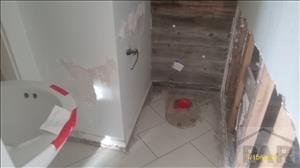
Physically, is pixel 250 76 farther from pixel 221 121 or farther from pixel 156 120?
pixel 156 120

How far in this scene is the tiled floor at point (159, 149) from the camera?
5.44 ft

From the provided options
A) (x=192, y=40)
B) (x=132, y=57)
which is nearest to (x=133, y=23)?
(x=132, y=57)

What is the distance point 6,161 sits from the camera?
615 mm

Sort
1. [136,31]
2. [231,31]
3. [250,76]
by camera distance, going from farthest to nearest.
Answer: [231,31] → [136,31] → [250,76]

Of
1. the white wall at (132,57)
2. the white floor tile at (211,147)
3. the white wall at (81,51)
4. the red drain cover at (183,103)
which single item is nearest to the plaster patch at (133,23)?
the white wall at (132,57)

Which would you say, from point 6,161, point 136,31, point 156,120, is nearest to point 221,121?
point 156,120

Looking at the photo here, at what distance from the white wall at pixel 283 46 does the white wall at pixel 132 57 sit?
0.67 m

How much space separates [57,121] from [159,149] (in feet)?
3.11

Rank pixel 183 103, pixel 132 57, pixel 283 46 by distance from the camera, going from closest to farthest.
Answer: pixel 283 46 < pixel 132 57 < pixel 183 103

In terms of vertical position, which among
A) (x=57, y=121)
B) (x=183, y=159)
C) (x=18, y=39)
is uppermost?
(x=18, y=39)

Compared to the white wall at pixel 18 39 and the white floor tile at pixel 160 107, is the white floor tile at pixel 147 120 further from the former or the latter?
the white wall at pixel 18 39

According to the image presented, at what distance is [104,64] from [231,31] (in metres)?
1.03

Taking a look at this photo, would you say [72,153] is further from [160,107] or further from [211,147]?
[211,147]

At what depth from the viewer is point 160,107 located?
2.12 metres
